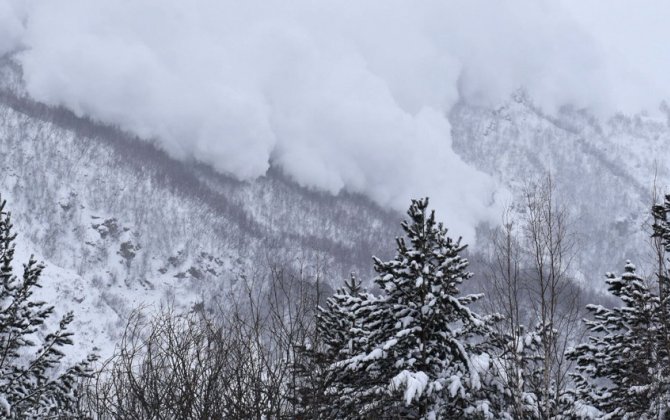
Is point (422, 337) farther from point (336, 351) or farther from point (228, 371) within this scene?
point (228, 371)

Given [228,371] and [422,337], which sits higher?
[422,337]

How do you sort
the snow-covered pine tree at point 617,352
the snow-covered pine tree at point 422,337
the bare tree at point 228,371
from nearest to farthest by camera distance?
the bare tree at point 228,371 → the snow-covered pine tree at point 422,337 → the snow-covered pine tree at point 617,352

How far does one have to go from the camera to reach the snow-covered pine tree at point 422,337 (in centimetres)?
1177

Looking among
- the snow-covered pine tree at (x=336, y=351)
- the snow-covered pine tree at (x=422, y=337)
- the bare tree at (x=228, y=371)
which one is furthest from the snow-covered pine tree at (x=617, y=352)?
the bare tree at (x=228, y=371)

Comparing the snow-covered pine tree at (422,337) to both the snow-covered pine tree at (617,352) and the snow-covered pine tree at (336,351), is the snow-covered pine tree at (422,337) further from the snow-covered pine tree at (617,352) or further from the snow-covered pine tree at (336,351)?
the snow-covered pine tree at (617,352)

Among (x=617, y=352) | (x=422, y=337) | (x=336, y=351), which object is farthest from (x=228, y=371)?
(x=617, y=352)

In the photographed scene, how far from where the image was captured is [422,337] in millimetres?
13328

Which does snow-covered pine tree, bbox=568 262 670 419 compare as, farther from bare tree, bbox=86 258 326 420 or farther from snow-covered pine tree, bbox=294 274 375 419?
bare tree, bbox=86 258 326 420

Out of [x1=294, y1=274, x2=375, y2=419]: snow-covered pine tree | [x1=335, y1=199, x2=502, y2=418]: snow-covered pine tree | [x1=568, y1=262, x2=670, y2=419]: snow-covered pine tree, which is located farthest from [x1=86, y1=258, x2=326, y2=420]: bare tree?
[x1=568, y1=262, x2=670, y2=419]: snow-covered pine tree

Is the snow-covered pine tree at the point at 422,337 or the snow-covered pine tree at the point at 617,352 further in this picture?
the snow-covered pine tree at the point at 617,352

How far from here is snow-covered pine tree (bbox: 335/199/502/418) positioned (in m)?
11.8

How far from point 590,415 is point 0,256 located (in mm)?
13100

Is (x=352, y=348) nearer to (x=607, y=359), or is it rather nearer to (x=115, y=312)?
(x=607, y=359)

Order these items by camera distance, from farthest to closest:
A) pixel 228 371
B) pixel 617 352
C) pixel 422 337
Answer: pixel 617 352, pixel 422 337, pixel 228 371
